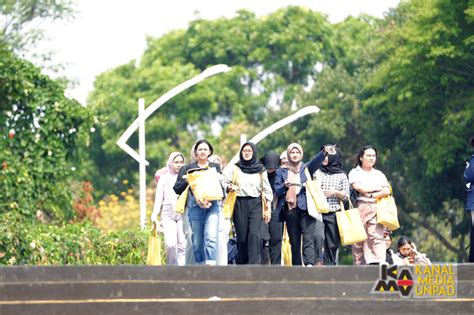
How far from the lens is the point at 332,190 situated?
1873cm

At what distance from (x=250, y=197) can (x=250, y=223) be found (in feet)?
1.00

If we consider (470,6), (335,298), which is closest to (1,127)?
(470,6)

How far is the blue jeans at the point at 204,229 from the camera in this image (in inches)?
712

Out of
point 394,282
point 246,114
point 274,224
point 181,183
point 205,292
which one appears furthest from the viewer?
point 246,114

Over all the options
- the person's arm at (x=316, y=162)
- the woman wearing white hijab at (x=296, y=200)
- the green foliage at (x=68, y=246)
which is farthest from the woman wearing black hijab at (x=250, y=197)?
the green foliage at (x=68, y=246)

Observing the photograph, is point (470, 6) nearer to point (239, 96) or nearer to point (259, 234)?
point (259, 234)

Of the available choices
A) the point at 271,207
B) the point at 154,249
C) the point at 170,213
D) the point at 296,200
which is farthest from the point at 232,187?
the point at 154,249

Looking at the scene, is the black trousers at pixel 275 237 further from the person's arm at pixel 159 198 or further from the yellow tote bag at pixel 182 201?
the person's arm at pixel 159 198

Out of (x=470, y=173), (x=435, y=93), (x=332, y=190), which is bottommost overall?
(x=332, y=190)

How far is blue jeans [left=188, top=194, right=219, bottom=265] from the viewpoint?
59.3ft

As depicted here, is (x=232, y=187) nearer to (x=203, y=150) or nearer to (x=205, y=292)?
(x=203, y=150)

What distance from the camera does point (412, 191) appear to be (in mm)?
46375

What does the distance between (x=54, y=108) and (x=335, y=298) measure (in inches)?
707

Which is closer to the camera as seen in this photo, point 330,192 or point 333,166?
point 330,192
